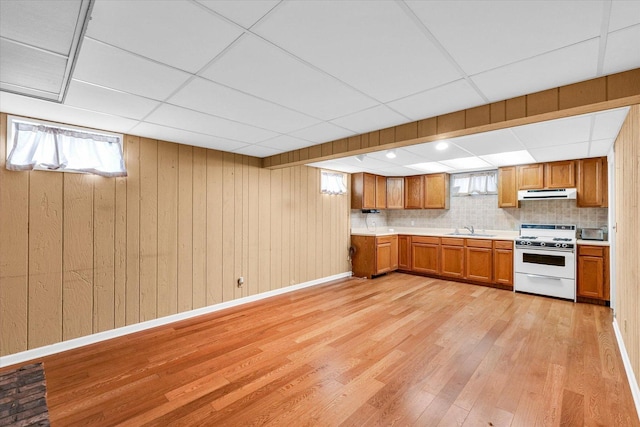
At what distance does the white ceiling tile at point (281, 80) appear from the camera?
1747 mm

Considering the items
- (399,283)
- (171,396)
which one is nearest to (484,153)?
(399,283)

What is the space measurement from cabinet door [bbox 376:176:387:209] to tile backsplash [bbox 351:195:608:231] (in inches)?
17.9

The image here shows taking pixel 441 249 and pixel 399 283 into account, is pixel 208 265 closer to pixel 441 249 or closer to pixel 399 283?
pixel 399 283

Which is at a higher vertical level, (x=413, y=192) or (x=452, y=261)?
(x=413, y=192)

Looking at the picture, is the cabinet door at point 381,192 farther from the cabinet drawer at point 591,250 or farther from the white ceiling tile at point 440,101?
the white ceiling tile at point 440,101

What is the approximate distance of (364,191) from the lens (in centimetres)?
635

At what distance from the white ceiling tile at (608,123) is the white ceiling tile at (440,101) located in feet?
4.13

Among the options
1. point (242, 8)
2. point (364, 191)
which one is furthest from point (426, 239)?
point (242, 8)

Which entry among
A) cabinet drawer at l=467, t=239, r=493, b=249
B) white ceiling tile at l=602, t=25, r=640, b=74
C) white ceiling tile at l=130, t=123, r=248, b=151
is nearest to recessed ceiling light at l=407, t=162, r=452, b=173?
cabinet drawer at l=467, t=239, r=493, b=249

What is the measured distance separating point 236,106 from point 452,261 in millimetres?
5147

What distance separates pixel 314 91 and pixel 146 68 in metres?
1.15

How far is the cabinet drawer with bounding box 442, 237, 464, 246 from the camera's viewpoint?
5.81m

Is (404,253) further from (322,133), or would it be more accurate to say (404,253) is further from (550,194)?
(322,133)

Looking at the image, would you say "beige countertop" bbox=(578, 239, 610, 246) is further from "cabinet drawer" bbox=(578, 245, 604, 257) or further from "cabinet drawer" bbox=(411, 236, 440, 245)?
"cabinet drawer" bbox=(411, 236, 440, 245)
